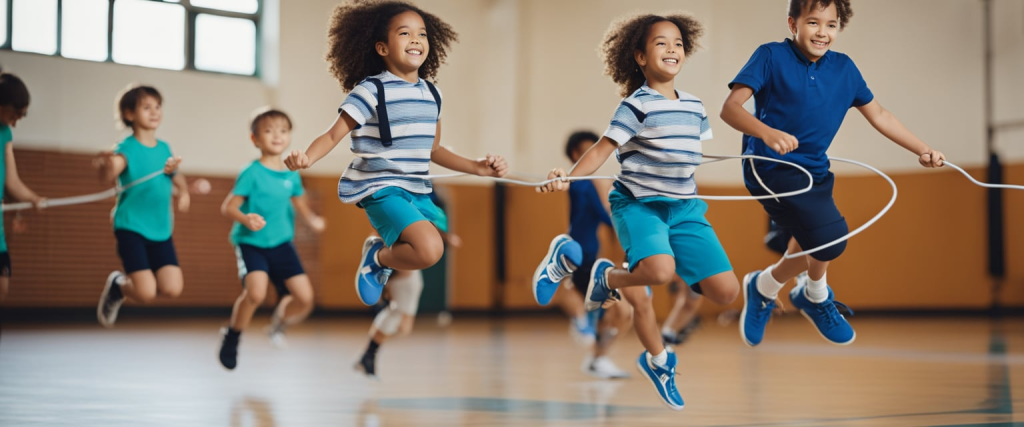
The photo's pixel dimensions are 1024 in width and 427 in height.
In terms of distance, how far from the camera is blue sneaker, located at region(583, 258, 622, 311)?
158 inches

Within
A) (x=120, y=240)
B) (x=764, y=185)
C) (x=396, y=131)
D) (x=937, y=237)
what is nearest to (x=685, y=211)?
(x=764, y=185)

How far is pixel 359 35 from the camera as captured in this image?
12.5ft

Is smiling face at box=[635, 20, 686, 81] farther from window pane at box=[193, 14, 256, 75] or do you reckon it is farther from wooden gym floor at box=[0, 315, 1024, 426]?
window pane at box=[193, 14, 256, 75]

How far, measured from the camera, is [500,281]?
1231cm

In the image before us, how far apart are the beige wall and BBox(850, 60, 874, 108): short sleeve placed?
7.57 meters

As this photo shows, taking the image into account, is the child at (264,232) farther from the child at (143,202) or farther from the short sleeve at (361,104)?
the short sleeve at (361,104)

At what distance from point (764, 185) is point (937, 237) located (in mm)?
9564

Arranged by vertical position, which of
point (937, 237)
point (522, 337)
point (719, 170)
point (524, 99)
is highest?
point (524, 99)

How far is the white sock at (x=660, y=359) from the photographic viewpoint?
3852mm

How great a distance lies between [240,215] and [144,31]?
263 inches

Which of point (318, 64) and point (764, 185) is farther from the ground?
point (318, 64)

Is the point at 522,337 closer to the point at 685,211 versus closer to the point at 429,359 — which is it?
the point at 429,359

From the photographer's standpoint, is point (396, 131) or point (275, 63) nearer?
point (396, 131)

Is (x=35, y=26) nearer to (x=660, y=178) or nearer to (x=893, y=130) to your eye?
(x=660, y=178)
